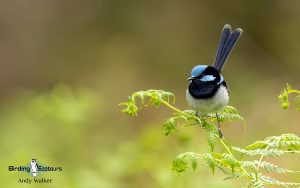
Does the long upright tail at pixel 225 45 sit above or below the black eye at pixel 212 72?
above

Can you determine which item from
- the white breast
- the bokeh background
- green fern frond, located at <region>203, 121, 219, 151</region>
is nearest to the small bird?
the white breast

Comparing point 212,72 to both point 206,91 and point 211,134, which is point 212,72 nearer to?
point 206,91

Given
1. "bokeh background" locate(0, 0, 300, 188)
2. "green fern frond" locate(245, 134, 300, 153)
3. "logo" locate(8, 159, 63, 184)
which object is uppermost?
"bokeh background" locate(0, 0, 300, 188)

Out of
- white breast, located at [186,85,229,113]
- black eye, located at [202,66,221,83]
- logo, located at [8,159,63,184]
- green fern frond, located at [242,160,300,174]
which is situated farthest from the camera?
logo, located at [8,159,63,184]

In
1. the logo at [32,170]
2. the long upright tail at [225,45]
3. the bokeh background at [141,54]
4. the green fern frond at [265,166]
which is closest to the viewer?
the green fern frond at [265,166]

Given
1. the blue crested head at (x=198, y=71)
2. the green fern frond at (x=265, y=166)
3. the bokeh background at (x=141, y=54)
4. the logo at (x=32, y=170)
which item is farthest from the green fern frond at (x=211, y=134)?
the bokeh background at (x=141, y=54)

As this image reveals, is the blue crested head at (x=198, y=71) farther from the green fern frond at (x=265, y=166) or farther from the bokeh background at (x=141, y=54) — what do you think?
the bokeh background at (x=141, y=54)

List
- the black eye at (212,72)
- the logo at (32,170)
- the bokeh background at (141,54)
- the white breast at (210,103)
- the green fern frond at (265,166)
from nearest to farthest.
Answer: the green fern frond at (265,166) → the white breast at (210,103) → the black eye at (212,72) → the logo at (32,170) → the bokeh background at (141,54)

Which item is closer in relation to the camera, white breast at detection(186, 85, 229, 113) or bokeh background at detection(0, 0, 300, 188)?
white breast at detection(186, 85, 229, 113)

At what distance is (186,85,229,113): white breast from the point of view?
3.71 meters

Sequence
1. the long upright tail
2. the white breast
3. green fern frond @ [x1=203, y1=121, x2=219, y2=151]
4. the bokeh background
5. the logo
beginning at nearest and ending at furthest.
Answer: green fern frond @ [x1=203, y1=121, x2=219, y2=151] → the white breast → the logo → the long upright tail → the bokeh background

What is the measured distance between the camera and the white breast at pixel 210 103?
3.71 meters

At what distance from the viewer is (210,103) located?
375 centimetres

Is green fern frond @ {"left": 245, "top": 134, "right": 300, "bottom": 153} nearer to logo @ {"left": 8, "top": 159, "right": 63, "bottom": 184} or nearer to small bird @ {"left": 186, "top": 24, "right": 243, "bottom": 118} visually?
small bird @ {"left": 186, "top": 24, "right": 243, "bottom": 118}
